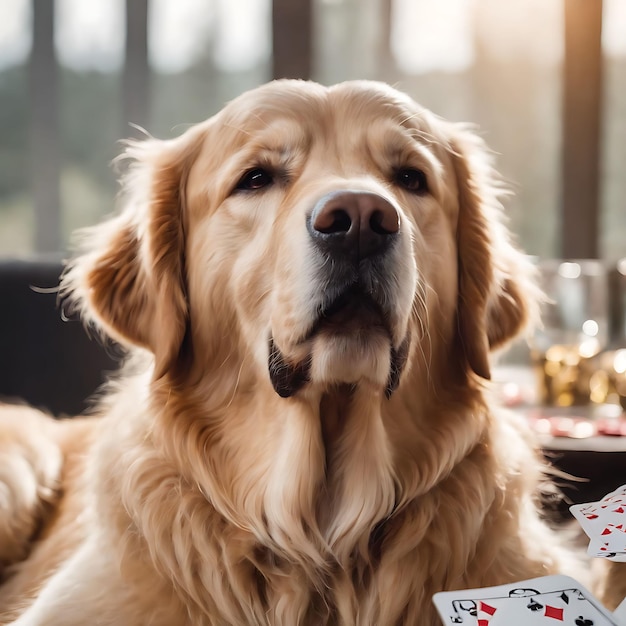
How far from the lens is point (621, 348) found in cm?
350

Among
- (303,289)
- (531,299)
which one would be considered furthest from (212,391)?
(531,299)

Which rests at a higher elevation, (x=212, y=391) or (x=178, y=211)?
(x=178, y=211)

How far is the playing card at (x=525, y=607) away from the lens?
125 centimetres

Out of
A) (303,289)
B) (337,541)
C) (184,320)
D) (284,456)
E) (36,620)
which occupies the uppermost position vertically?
(303,289)

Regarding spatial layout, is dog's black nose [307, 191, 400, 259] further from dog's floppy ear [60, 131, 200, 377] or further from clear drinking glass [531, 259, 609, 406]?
clear drinking glass [531, 259, 609, 406]

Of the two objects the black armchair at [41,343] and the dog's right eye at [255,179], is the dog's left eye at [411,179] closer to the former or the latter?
the dog's right eye at [255,179]

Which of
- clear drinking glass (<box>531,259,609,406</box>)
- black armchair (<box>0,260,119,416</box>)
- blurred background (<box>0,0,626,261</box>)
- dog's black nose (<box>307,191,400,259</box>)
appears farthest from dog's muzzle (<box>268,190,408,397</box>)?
blurred background (<box>0,0,626,261</box>)

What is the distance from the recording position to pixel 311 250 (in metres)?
1.49

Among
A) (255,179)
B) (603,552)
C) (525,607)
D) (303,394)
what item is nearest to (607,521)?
(603,552)

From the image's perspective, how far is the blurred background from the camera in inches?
184

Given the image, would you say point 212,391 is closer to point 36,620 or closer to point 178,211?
point 178,211

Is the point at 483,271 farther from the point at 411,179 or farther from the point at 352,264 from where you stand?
the point at 352,264

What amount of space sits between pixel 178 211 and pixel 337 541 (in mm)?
841

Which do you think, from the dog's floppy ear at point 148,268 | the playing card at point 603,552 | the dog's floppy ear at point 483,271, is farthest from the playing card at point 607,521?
the dog's floppy ear at point 148,268
